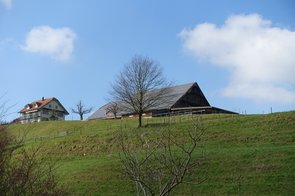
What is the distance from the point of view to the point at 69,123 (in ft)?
254

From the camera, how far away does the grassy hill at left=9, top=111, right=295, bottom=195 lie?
89.2 feet

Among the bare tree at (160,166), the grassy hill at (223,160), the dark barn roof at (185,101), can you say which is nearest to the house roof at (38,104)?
the dark barn roof at (185,101)

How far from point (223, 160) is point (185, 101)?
1765 inches

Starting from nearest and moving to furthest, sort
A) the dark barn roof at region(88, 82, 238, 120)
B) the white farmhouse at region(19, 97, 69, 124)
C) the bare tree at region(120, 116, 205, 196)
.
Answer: the bare tree at region(120, 116, 205, 196), the dark barn roof at region(88, 82, 238, 120), the white farmhouse at region(19, 97, 69, 124)

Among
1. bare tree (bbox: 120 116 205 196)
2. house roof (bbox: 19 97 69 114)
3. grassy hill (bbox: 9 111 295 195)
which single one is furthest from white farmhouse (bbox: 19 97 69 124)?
bare tree (bbox: 120 116 205 196)

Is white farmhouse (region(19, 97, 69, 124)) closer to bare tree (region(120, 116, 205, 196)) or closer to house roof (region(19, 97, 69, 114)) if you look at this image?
house roof (region(19, 97, 69, 114))

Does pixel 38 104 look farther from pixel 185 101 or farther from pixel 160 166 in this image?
pixel 160 166

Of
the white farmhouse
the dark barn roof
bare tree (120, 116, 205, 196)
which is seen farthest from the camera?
the white farmhouse

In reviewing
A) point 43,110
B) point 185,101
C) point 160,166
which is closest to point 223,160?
point 160,166

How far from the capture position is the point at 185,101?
78000mm

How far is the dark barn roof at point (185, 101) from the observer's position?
2950 inches

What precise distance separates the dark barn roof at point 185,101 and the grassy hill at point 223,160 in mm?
18879

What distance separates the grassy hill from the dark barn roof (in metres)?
18.9

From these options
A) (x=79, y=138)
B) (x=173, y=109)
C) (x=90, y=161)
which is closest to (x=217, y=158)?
(x=90, y=161)
